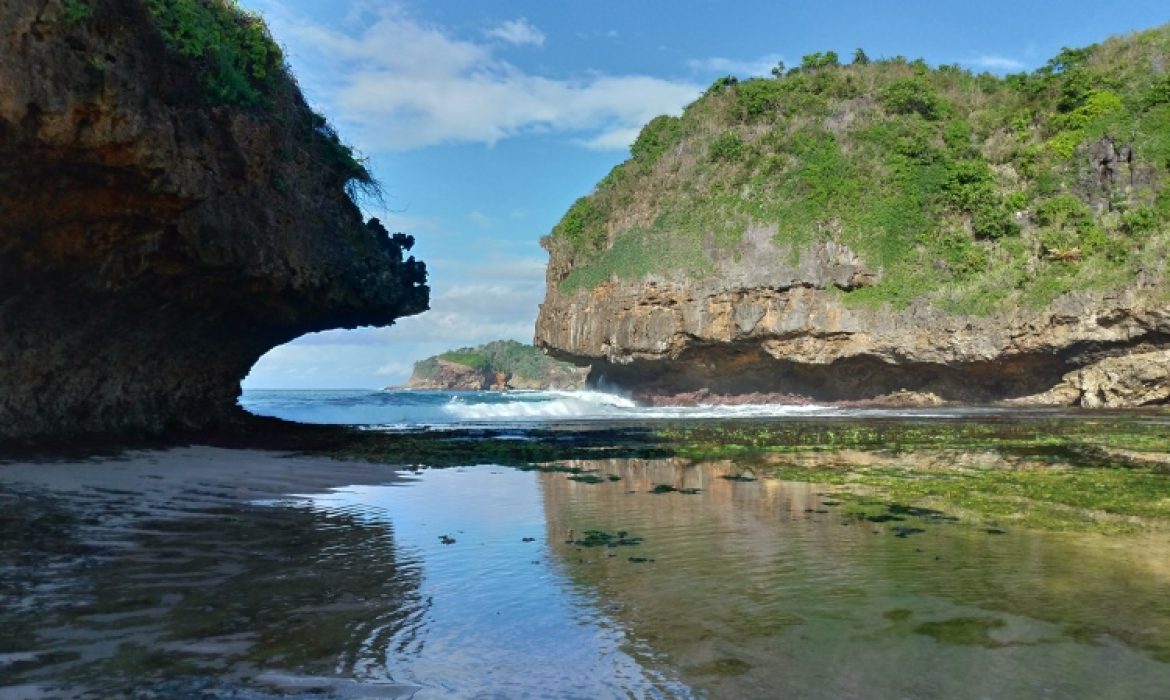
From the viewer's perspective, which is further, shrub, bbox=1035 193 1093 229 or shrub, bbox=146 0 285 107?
shrub, bbox=1035 193 1093 229

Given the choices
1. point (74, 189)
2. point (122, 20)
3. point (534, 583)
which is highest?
point (122, 20)

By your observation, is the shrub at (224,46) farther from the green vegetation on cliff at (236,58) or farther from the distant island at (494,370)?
the distant island at (494,370)

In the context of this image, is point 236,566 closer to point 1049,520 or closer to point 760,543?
point 760,543

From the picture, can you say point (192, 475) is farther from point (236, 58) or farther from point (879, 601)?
point (879, 601)

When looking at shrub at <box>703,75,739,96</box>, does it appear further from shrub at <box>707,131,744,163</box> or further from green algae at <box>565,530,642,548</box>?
green algae at <box>565,530,642,548</box>

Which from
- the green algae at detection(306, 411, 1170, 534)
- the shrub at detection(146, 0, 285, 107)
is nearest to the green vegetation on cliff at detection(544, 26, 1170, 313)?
the green algae at detection(306, 411, 1170, 534)

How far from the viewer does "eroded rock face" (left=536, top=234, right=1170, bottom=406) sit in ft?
110

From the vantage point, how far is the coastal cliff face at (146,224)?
10.7 meters

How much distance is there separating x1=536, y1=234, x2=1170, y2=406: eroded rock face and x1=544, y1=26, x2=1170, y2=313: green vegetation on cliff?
994 mm

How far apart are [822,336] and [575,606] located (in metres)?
38.6

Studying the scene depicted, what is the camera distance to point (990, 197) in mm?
39938

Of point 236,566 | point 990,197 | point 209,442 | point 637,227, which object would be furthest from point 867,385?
point 236,566

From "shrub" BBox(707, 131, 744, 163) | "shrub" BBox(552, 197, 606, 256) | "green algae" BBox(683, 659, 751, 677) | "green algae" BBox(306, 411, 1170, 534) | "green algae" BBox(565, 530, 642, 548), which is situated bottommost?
"green algae" BBox(565, 530, 642, 548)

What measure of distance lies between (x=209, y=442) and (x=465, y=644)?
1518 centimetres
